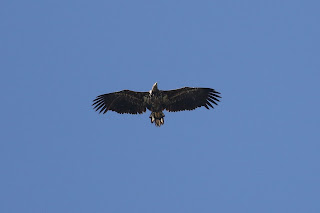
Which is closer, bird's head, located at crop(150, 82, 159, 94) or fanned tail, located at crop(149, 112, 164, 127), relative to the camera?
bird's head, located at crop(150, 82, 159, 94)

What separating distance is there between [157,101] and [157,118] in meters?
1.03

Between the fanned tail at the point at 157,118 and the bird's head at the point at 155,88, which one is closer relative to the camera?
the bird's head at the point at 155,88

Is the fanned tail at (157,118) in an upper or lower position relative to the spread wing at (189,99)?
lower

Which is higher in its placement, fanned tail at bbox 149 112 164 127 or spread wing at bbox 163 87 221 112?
spread wing at bbox 163 87 221 112

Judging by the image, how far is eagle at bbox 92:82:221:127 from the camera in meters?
24.5

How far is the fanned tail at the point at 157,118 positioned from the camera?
959 inches

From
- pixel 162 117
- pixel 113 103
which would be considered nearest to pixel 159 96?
pixel 162 117

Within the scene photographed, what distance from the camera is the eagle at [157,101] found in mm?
24453

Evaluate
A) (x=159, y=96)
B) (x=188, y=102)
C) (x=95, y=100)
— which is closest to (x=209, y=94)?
(x=188, y=102)

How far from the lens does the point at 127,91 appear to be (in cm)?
2458

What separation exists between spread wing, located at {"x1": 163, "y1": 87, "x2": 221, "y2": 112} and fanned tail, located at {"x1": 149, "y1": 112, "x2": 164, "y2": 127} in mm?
794

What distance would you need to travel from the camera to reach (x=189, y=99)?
25.2m

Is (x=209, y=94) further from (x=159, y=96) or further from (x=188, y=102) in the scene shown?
(x=159, y=96)

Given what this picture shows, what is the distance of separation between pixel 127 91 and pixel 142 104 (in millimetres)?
1266
